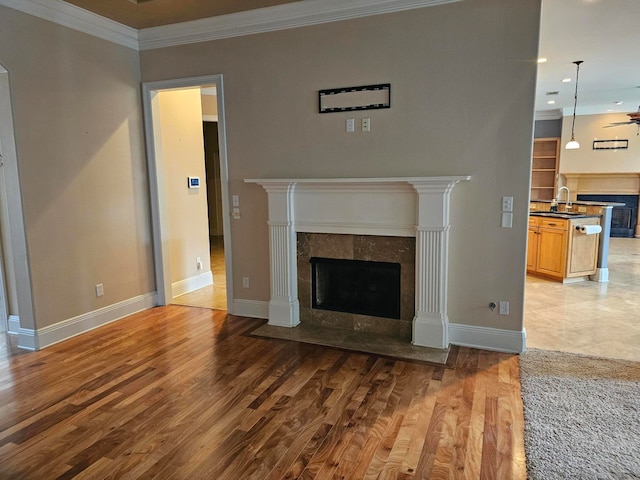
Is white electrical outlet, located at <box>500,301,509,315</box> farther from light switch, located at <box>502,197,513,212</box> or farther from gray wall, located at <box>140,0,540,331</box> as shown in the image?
light switch, located at <box>502,197,513,212</box>

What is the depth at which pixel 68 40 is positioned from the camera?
12.3 ft

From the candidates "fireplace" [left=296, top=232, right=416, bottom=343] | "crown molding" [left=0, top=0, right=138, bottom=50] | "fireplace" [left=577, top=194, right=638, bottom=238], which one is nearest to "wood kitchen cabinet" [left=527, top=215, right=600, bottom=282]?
"fireplace" [left=296, top=232, right=416, bottom=343]

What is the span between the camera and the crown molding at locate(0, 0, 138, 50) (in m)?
3.43

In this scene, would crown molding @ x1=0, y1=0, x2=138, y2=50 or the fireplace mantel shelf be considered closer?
the fireplace mantel shelf

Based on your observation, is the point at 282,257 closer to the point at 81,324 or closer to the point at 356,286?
the point at 356,286

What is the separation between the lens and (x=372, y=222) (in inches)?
144

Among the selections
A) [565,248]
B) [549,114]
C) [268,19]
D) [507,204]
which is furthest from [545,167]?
[268,19]

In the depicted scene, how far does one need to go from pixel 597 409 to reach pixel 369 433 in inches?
54.6

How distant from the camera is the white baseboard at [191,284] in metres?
5.21

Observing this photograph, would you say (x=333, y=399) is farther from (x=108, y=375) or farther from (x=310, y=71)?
(x=310, y=71)

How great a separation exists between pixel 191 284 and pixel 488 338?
11.8 feet

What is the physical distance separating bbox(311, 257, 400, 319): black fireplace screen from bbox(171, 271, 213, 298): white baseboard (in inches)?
78.4

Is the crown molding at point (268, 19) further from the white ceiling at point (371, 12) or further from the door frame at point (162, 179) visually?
the door frame at point (162, 179)

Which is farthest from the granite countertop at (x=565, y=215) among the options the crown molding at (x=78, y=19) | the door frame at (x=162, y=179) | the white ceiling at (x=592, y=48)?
the crown molding at (x=78, y=19)
